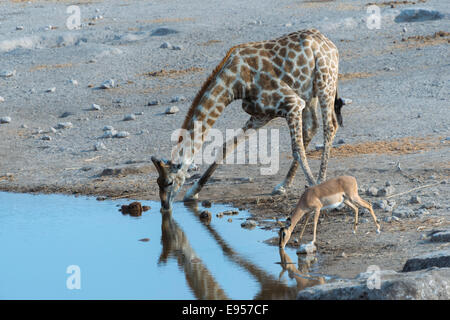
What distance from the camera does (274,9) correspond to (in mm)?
25047

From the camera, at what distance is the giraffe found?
997cm

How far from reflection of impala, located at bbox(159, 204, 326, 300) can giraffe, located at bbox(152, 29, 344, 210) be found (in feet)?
2.88

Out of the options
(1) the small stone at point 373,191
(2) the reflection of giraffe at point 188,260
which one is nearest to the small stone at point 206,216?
(2) the reflection of giraffe at point 188,260

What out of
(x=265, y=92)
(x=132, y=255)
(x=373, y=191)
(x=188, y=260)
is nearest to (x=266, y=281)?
(x=188, y=260)

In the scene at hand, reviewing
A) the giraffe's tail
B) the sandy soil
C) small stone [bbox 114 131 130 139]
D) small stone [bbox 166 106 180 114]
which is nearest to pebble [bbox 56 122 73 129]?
the sandy soil

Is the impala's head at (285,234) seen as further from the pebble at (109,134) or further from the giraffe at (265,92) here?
the pebble at (109,134)

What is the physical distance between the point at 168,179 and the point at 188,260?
1764 mm

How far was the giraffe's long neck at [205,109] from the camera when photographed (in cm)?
999

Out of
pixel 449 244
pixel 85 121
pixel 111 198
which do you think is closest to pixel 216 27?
pixel 85 121

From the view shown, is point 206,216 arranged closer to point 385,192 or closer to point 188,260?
point 188,260

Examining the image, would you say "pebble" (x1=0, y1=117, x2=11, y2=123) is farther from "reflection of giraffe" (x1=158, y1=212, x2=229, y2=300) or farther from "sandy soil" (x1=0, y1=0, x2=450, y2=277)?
"reflection of giraffe" (x1=158, y1=212, x2=229, y2=300)

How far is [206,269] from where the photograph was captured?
7.95 metres

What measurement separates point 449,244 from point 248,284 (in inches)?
76.0

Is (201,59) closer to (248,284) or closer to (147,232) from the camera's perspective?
(147,232)
